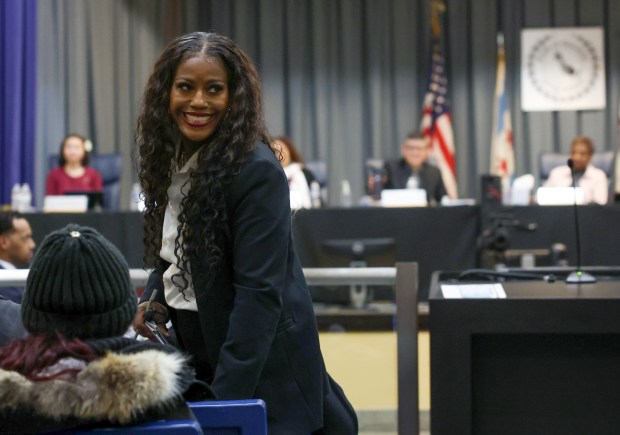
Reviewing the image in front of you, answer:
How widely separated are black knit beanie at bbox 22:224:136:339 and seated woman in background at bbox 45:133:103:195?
7.42m

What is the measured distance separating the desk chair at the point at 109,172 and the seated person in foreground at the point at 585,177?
11.9ft

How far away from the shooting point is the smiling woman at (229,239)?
73.2 inches

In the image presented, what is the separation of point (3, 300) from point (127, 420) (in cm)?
77

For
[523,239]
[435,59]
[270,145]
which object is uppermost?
[435,59]

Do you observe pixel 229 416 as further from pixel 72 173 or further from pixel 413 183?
pixel 72 173

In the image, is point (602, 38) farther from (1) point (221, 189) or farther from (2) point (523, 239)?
(1) point (221, 189)

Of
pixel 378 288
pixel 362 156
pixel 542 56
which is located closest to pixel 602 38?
pixel 542 56

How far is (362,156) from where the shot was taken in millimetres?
11734

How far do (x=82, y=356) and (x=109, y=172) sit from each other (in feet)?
26.7

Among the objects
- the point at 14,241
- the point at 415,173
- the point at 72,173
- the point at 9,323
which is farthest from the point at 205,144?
the point at 72,173

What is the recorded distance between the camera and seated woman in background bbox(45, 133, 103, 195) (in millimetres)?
8883

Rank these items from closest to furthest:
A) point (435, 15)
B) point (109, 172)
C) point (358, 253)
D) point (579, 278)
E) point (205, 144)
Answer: point (205, 144), point (579, 278), point (358, 253), point (109, 172), point (435, 15)

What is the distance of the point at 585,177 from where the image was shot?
28.3ft

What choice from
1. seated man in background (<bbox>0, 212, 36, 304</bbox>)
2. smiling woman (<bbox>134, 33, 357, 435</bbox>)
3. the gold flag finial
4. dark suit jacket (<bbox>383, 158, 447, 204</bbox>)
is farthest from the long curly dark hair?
the gold flag finial
